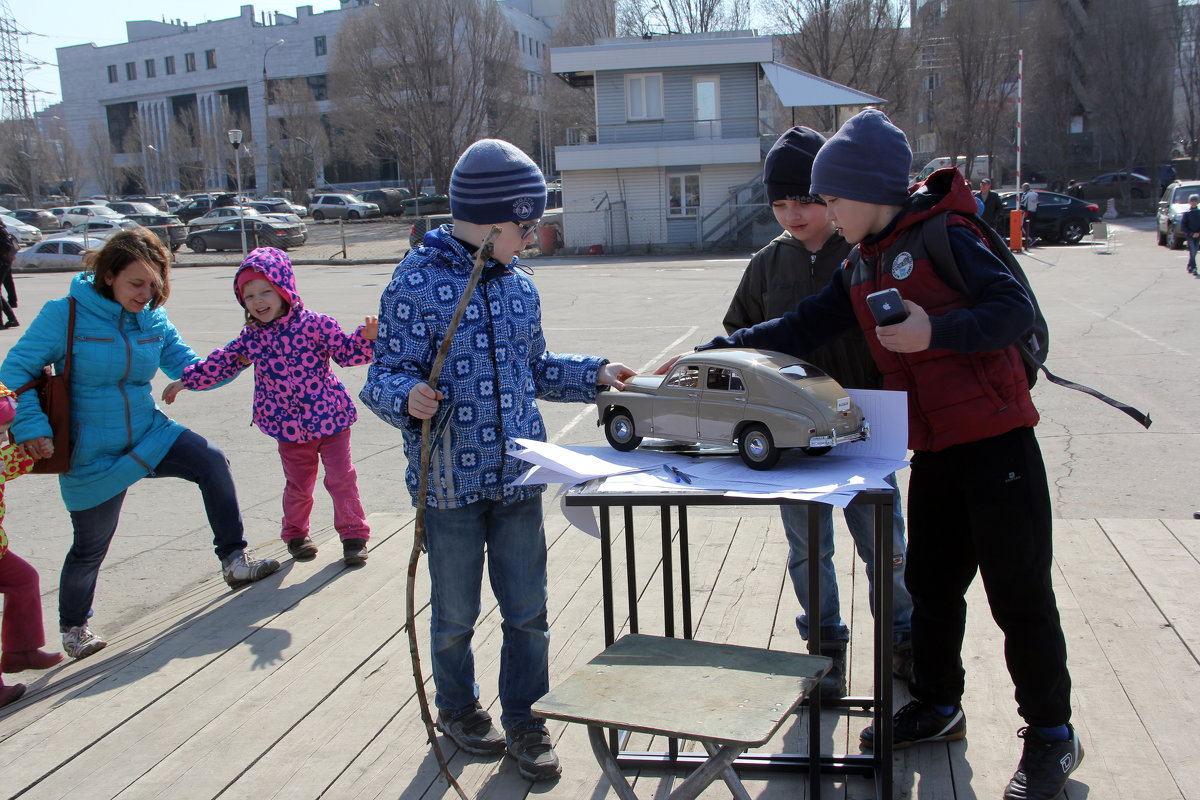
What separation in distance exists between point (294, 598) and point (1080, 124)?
56.4 meters

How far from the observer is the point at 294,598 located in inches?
176

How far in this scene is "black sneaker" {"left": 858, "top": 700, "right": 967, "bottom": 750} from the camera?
115 inches

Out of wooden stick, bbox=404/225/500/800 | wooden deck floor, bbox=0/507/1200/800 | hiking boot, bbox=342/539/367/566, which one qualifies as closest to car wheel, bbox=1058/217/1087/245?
wooden deck floor, bbox=0/507/1200/800

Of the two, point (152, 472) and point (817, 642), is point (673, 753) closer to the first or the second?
point (817, 642)

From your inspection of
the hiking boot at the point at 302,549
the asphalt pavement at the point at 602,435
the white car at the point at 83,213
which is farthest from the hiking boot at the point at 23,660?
the white car at the point at 83,213

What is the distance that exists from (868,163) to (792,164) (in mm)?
540

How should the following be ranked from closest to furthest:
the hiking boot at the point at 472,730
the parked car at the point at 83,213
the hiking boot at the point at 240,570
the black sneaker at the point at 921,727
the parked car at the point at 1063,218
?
the black sneaker at the point at 921,727 → the hiking boot at the point at 472,730 → the hiking boot at the point at 240,570 → the parked car at the point at 1063,218 → the parked car at the point at 83,213

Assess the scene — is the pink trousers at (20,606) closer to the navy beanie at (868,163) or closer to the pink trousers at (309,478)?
the pink trousers at (309,478)

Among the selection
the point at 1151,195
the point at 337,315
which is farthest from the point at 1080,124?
the point at 337,315

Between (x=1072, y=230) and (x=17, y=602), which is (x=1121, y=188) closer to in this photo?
(x=1072, y=230)

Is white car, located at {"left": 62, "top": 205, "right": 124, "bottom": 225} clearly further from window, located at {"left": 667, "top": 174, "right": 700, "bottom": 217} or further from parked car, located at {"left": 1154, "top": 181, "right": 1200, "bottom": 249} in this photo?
parked car, located at {"left": 1154, "top": 181, "right": 1200, "bottom": 249}

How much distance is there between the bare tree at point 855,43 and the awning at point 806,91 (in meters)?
15.1

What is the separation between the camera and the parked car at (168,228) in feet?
126

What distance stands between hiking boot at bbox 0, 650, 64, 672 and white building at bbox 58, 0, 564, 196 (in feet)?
228
